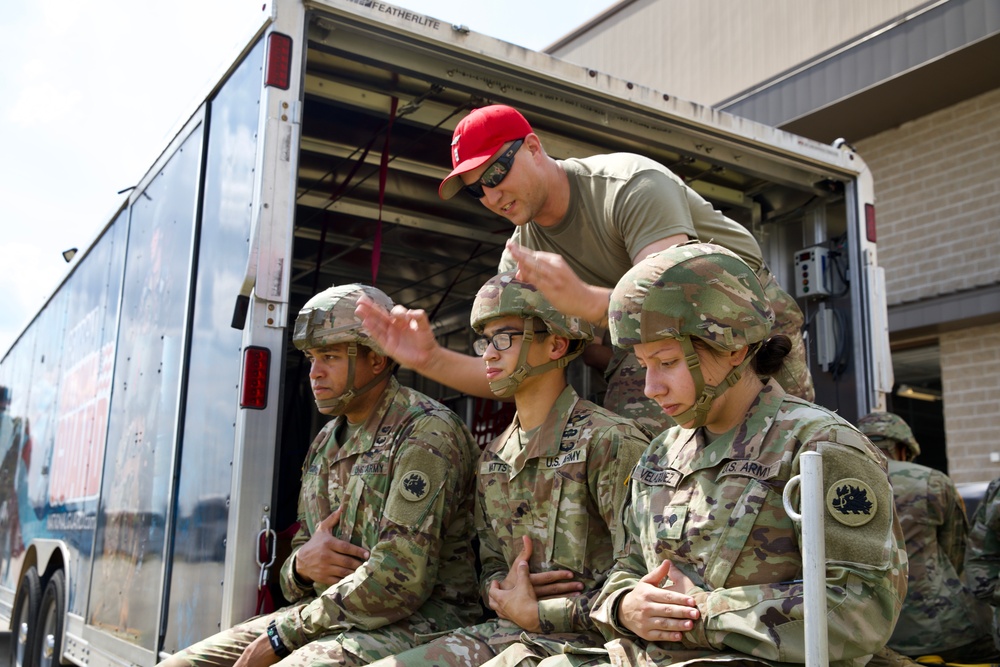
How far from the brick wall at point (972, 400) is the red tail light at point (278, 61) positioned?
7.43 m

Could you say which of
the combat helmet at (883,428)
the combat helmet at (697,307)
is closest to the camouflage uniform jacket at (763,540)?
the combat helmet at (697,307)

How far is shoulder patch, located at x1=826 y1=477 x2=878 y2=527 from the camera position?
73.7 inches

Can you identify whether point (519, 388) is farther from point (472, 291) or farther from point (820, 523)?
point (472, 291)

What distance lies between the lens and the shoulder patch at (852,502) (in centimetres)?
187

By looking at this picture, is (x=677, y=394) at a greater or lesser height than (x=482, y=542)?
greater

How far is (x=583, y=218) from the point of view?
3217mm

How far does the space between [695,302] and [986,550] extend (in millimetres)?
2646

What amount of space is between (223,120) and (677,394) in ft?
7.69

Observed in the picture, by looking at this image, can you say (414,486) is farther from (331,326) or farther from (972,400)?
(972,400)

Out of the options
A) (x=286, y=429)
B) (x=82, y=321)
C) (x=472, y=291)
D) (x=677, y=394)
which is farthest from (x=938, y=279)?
(x=677, y=394)

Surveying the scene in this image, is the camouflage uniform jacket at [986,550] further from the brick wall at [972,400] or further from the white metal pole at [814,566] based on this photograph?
the brick wall at [972,400]

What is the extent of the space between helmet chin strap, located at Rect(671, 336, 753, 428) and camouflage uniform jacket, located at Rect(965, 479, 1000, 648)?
236 centimetres

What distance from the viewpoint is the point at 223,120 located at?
12.3 ft

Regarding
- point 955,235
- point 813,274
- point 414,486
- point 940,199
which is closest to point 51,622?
point 414,486
